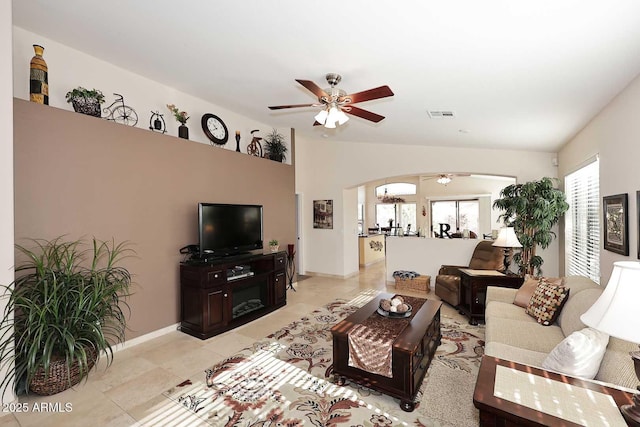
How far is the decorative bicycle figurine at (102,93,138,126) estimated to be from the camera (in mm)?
3410

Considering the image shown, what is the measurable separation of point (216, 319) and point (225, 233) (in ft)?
3.78

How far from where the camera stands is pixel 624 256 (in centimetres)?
254

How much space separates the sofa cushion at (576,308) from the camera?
2275 mm

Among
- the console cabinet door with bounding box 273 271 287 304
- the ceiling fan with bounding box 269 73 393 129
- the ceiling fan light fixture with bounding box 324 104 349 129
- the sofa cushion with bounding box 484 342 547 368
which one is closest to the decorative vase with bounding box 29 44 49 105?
the ceiling fan with bounding box 269 73 393 129

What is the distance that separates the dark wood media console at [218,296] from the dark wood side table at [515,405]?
301 centimetres

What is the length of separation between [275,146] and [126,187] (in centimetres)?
280

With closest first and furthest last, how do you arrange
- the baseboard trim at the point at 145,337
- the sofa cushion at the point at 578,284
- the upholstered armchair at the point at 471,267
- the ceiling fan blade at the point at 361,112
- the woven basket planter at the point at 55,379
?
the woven basket planter at the point at 55,379
the sofa cushion at the point at 578,284
the ceiling fan blade at the point at 361,112
the baseboard trim at the point at 145,337
the upholstered armchair at the point at 471,267

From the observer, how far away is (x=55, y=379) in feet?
7.88

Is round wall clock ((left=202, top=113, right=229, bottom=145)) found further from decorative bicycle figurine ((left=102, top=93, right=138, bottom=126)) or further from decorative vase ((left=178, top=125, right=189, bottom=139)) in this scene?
decorative bicycle figurine ((left=102, top=93, right=138, bottom=126))

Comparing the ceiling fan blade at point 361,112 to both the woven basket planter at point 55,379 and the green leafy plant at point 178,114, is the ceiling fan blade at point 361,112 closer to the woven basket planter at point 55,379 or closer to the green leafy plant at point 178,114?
the green leafy plant at point 178,114

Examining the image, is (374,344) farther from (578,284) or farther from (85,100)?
(85,100)

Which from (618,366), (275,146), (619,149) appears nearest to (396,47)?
(619,149)

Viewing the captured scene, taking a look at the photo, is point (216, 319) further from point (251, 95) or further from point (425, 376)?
point (251, 95)

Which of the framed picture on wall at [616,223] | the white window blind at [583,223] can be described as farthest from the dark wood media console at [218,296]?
the white window blind at [583,223]
